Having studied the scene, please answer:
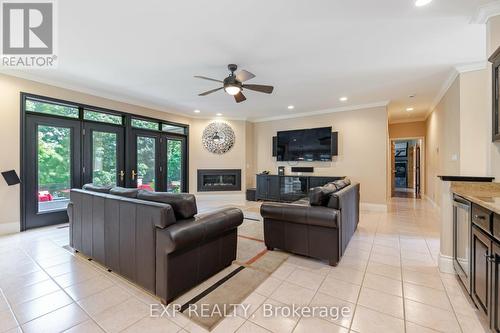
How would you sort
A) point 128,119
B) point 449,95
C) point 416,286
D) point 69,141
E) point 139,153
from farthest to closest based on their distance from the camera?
point 139,153 < point 128,119 < point 69,141 < point 449,95 < point 416,286

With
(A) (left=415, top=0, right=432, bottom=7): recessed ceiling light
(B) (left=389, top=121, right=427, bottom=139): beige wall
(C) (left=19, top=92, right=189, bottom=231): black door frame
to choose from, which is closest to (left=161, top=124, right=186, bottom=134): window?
(C) (left=19, top=92, right=189, bottom=231): black door frame

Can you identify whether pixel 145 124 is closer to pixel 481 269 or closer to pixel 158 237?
Result: pixel 158 237

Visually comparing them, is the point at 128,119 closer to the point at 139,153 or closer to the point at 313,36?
the point at 139,153

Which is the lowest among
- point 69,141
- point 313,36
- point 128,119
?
point 69,141

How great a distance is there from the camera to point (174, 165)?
21.2ft

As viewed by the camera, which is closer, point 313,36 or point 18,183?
point 313,36

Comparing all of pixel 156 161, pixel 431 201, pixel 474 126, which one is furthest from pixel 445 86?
pixel 156 161

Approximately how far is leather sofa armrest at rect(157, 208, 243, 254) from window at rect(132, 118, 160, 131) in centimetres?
431

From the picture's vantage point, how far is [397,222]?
4387 millimetres

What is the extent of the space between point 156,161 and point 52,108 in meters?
Result: 2.38

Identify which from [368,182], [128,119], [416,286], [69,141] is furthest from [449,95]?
[69,141]

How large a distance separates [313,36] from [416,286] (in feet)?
9.57

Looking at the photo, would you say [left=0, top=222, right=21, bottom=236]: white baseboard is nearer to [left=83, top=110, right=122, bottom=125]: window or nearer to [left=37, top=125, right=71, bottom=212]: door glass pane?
[left=37, top=125, right=71, bottom=212]: door glass pane

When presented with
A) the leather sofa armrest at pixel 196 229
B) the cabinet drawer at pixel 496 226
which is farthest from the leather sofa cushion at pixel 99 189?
the cabinet drawer at pixel 496 226
